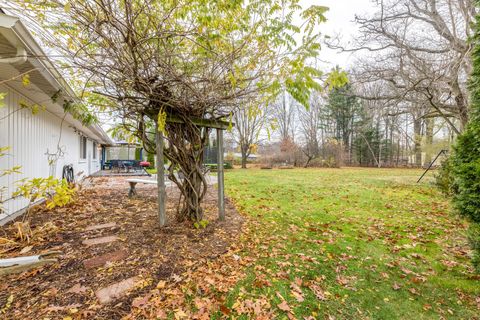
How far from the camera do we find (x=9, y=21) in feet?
7.24

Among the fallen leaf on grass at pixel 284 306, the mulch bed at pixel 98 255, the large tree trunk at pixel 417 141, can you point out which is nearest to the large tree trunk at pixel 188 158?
the mulch bed at pixel 98 255

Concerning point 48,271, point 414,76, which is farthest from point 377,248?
point 414,76

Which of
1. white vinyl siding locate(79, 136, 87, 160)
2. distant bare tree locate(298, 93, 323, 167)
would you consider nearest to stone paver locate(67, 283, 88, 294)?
white vinyl siding locate(79, 136, 87, 160)

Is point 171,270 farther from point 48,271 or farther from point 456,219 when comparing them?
point 456,219

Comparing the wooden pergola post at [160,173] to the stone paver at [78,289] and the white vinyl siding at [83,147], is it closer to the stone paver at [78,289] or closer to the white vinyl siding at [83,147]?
the stone paver at [78,289]

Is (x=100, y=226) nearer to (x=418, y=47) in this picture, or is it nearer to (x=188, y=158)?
(x=188, y=158)

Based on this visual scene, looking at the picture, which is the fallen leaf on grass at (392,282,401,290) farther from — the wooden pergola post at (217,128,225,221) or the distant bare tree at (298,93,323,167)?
the distant bare tree at (298,93,323,167)

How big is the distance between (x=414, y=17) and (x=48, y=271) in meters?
11.9

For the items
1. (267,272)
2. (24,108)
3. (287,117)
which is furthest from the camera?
(287,117)

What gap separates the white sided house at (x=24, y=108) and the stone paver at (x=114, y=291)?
1958 millimetres

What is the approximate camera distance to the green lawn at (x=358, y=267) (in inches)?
84.4

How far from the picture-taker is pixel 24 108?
14.4 ft

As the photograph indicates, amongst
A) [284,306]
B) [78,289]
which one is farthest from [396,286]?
[78,289]

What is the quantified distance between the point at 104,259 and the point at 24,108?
400cm
